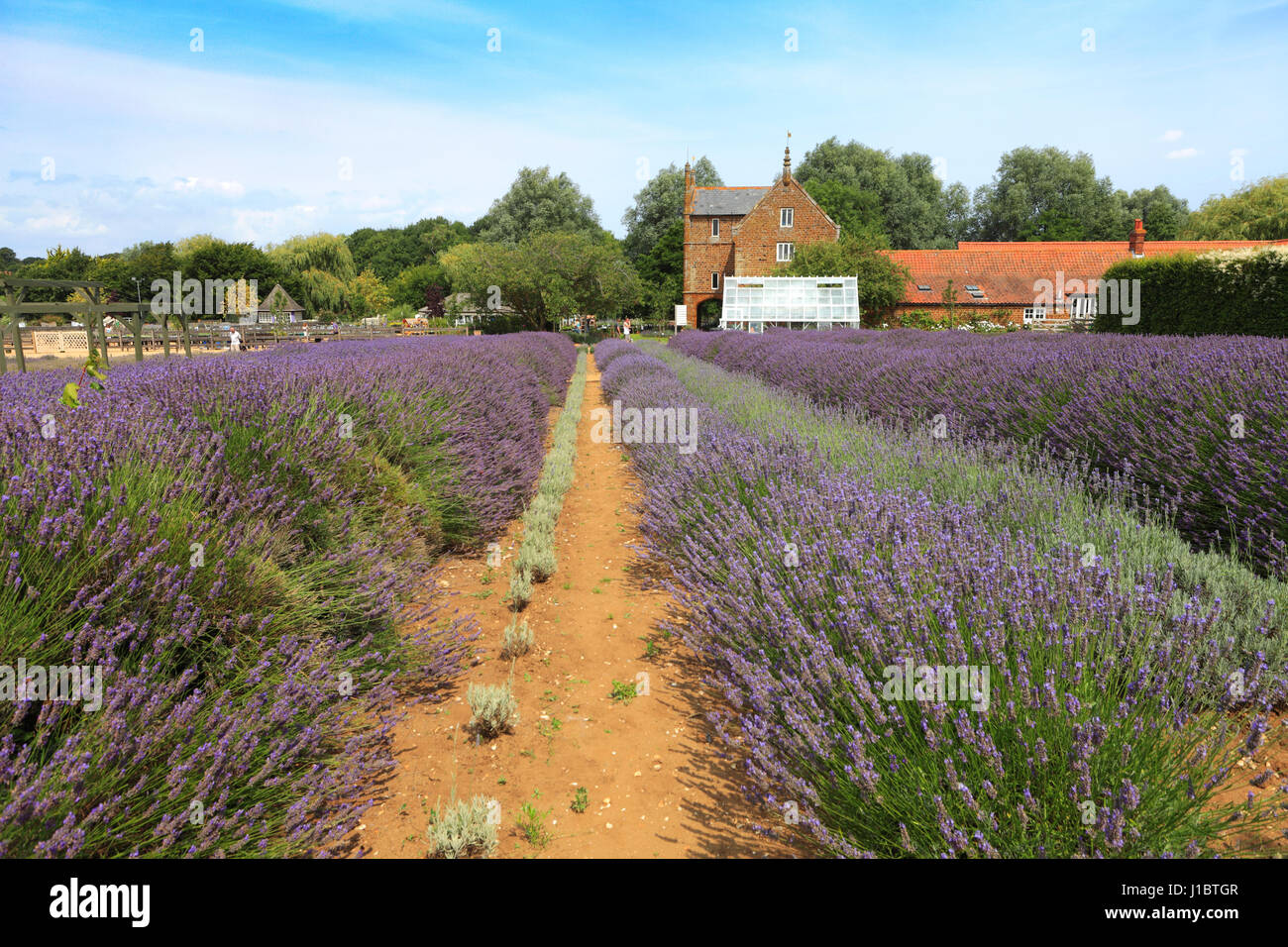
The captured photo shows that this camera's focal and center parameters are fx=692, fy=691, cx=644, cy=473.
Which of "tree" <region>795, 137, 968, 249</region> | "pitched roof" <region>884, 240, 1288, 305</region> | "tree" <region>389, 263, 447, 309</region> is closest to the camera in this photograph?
"pitched roof" <region>884, 240, 1288, 305</region>

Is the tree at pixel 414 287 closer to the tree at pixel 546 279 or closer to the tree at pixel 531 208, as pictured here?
the tree at pixel 531 208

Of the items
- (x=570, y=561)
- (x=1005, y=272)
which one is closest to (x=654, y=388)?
(x=570, y=561)

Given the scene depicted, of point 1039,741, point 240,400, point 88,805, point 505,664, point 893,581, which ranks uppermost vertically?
point 240,400

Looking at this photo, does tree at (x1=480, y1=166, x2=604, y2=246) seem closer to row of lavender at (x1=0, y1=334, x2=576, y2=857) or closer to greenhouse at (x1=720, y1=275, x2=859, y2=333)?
greenhouse at (x1=720, y1=275, x2=859, y2=333)

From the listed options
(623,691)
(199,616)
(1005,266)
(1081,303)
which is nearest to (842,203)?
(1005,266)

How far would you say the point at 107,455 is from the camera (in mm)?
2426

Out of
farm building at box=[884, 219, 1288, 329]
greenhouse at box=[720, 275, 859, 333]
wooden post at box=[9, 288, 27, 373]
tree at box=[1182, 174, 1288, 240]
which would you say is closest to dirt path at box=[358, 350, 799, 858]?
wooden post at box=[9, 288, 27, 373]

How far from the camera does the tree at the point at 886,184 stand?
58562mm

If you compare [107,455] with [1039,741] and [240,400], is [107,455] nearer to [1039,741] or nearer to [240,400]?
[240,400]

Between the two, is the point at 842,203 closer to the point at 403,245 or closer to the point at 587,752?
the point at 587,752

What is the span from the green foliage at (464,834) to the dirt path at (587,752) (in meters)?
0.11

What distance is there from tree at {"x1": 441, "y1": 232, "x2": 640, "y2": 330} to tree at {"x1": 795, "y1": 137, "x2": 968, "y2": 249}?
28.2 meters

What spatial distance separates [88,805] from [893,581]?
2.37m

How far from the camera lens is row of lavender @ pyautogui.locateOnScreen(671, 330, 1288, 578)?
3896 mm
